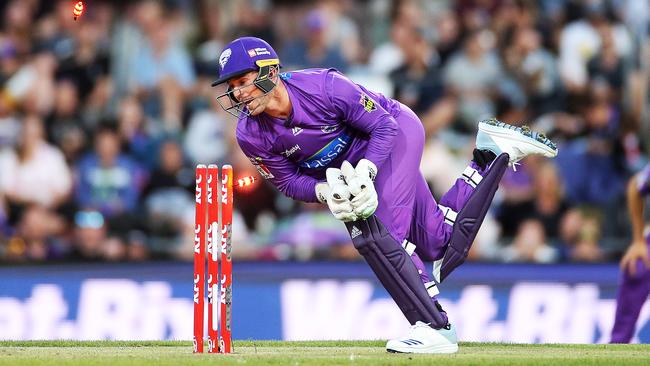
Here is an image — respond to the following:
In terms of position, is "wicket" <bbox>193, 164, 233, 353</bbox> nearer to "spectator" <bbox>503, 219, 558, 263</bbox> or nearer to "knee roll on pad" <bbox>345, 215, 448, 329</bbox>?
"knee roll on pad" <bbox>345, 215, 448, 329</bbox>

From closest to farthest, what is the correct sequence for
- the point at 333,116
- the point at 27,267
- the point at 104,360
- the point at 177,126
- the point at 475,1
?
1. the point at 104,360
2. the point at 333,116
3. the point at 27,267
4. the point at 177,126
5. the point at 475,1

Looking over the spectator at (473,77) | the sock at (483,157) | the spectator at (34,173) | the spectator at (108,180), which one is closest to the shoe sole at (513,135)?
the sock at (483,157)

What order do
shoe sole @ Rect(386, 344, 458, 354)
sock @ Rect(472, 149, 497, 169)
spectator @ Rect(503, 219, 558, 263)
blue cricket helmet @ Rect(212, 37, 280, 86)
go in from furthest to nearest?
spectator @ Rect(503, 219, 558, 263)
sock @ Rect(472, 149, 497, 169)
shoe sole @ Rect(386, 344, 458, 354)
blue cricket helmet @ Rect(212, 37, 280, 86)

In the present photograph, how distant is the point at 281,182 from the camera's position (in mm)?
7039

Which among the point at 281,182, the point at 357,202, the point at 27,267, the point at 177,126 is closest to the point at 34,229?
the point at 27,267

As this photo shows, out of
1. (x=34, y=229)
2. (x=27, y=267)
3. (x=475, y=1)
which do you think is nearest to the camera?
(x=27, y=267)

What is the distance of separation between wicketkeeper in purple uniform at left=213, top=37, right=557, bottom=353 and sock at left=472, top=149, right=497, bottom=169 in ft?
0.31

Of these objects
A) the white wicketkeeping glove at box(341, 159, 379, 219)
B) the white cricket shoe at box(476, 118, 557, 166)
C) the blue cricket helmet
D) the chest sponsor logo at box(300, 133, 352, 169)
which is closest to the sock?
the white cricket shoe at box(476, 118, 557, 166)

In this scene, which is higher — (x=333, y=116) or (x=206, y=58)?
(x=206, y=58)

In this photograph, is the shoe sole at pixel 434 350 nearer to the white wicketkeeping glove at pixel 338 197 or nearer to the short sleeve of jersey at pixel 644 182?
the white wicketkeeping glove at pixel 338 197

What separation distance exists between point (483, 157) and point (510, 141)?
0.63 feet

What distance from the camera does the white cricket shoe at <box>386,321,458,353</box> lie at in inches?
258

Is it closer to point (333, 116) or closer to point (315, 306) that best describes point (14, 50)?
point (315, 306)

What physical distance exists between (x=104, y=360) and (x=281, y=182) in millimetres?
1538
